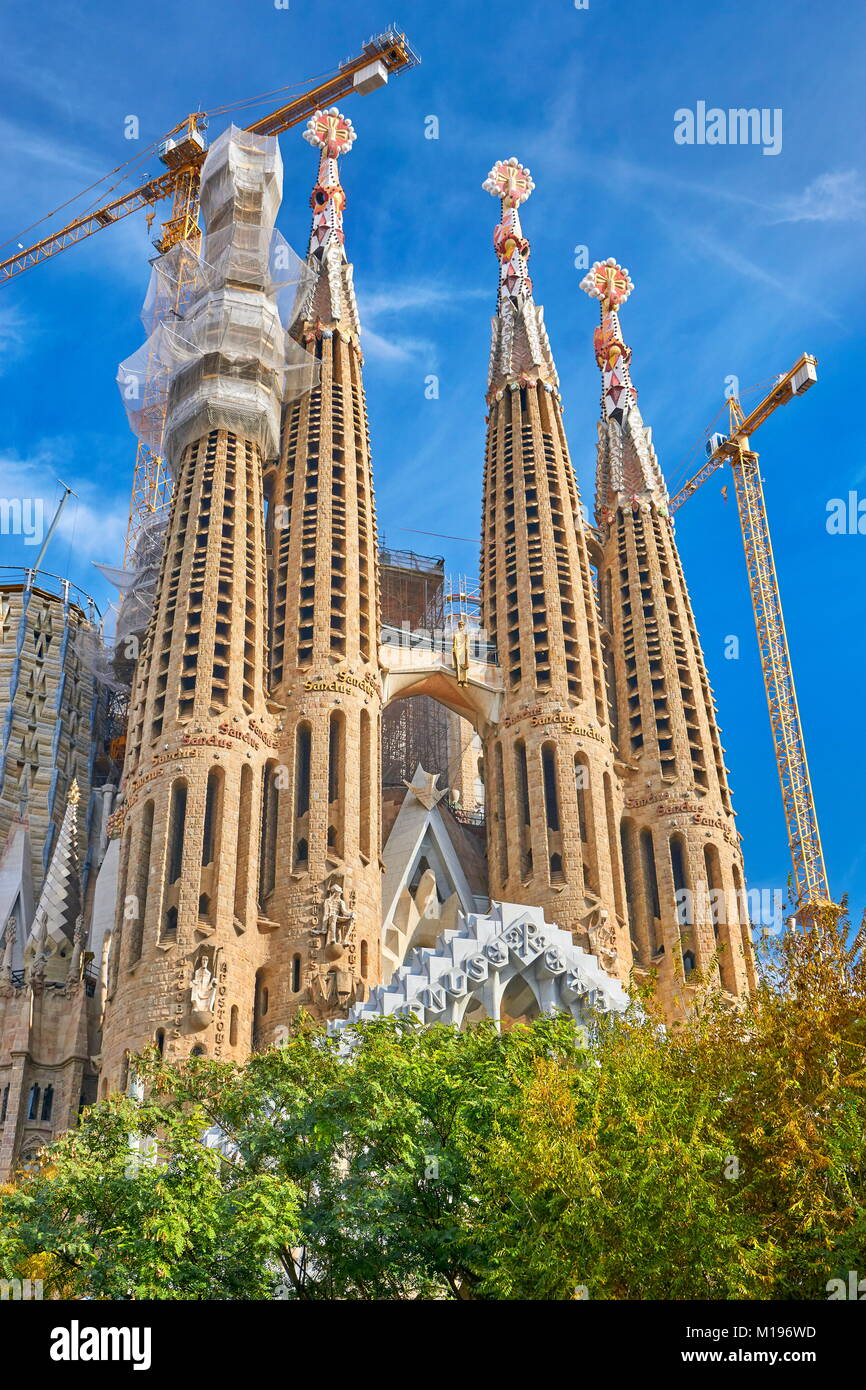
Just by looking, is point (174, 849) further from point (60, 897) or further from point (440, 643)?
point (440, 643)

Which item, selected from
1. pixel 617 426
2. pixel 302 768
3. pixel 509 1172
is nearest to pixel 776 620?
pixel 617 426

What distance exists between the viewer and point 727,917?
50188mm

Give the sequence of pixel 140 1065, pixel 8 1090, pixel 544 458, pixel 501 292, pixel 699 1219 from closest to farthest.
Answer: pixel 699 1219, pixel 140 1065, pixel 8 1090, pixel 544 458, pixel 501 292

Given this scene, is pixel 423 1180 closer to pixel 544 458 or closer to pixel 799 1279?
pixel 799 1279

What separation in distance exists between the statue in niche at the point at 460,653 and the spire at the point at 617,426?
10.6m

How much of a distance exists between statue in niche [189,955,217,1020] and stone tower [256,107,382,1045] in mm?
2989

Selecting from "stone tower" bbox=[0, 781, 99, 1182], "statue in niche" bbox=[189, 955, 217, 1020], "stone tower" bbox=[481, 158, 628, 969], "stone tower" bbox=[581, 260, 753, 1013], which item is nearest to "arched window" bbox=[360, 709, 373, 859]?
"stone tower" bbox=[481, 158, 628, 969]

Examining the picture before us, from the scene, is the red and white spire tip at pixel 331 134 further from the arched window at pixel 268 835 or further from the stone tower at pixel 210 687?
the arched window at pixel 268 835

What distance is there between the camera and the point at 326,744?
158ft

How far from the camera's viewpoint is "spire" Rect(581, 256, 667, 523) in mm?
63000

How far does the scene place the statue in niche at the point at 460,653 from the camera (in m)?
54.1

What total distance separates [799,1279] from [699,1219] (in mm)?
1941

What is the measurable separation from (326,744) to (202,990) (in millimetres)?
10061
